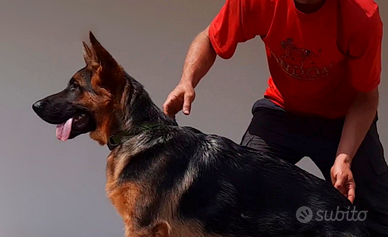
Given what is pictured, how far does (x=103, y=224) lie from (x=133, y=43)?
1.10 m

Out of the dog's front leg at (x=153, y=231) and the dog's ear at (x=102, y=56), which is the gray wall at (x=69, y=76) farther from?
the dog's front leg at (x=153, y=231)

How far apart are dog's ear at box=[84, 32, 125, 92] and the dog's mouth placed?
12cm

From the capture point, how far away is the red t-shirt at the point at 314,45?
1.49 metres

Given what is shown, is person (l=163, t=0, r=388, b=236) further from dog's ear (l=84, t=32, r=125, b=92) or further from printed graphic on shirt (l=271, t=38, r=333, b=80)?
dog's ear (l=84, t=32, r=125, b=92)

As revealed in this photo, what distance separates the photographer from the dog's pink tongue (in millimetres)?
1494

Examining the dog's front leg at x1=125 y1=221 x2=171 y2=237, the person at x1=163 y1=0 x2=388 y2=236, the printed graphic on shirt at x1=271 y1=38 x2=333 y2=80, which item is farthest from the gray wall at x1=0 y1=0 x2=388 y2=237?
the dog's front leg at x1=125 y1=221 x2=171 y2=237

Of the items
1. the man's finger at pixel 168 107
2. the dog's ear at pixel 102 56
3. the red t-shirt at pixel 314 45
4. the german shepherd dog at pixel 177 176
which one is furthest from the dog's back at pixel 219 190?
the red t-shirt at pixel 314 45

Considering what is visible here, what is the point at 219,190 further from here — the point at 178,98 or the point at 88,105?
the point at 88,105

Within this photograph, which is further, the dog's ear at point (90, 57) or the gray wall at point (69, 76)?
the gray wall at point (69, 76)

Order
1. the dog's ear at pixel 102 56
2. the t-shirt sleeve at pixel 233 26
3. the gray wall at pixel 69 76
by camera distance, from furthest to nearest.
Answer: the gray wall at pixel 69 76
the t-shirt sleeve at pixel 233 26
the dog's ear at pixel 102 56

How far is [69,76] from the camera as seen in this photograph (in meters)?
2.67

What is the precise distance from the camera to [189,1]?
8.68 feet

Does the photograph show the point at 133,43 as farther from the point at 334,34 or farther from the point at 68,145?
the point at 334,34

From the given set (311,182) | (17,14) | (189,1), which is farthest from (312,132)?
(17,14)
